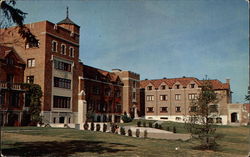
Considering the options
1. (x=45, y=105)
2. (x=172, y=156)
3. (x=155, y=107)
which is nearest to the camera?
(x=172, y=156)

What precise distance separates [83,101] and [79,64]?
22.5 feet

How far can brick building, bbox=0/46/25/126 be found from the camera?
115ft

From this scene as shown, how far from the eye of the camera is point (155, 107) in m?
72.1

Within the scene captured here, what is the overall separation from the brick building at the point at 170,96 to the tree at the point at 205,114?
46.7 metres

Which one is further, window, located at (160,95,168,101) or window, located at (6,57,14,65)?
window, located at (160,95,168,101)

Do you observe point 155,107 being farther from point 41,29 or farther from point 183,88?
point 41,29

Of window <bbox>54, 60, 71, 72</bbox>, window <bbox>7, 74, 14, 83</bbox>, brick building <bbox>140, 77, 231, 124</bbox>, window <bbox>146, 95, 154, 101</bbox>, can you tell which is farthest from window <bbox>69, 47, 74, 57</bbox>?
window <bbox>146, 95, 154, 101</bbox>

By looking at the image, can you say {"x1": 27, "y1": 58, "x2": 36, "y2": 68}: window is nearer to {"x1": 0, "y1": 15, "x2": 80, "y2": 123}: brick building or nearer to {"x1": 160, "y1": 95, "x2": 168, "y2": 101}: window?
{"x1": 0, "y1": 15, "x2": 80, "y2": 123}: brick building

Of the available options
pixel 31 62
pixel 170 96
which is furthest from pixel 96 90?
pixel 170 96

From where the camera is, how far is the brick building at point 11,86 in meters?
35.1

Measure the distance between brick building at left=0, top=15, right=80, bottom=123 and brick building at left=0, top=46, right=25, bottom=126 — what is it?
143 cm

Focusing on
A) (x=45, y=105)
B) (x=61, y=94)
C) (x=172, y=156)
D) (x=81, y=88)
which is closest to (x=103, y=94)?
(x=81, y=88)

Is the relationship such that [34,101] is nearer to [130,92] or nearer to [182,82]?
[130,92]

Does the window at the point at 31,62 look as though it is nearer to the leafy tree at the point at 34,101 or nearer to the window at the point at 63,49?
the leafy tree at the point at 34,101
